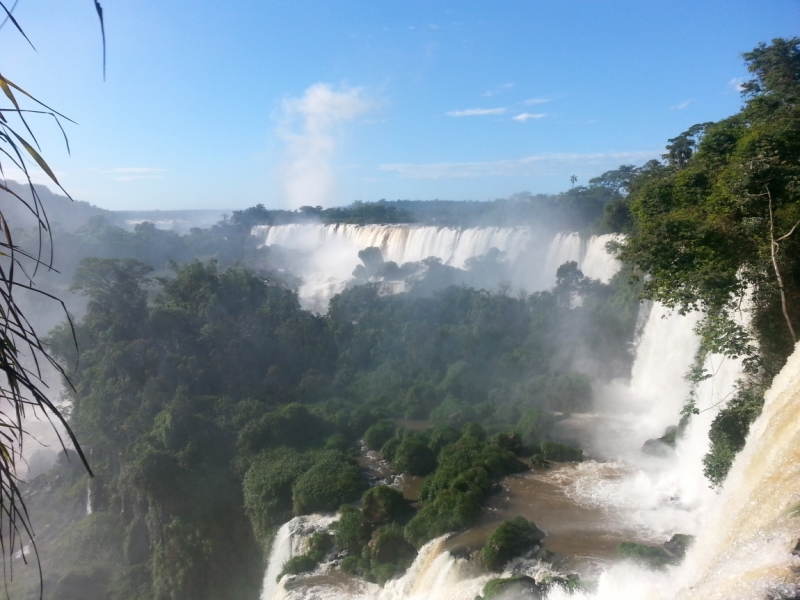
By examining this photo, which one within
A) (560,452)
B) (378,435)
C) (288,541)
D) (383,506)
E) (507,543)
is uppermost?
(507,543)

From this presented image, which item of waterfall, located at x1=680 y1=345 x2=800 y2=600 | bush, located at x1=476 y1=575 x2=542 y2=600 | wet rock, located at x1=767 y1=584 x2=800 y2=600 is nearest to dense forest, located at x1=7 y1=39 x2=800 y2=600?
bush, located at x1=476 y1=575 x2=542 y2=600

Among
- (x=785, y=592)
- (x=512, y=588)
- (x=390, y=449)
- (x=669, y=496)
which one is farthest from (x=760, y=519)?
(x=390, y=449)

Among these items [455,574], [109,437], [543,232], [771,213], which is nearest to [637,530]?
[455,574]

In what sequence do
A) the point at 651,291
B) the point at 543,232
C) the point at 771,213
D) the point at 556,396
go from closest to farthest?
the point at 771,213 → the point at 651,291 → the point at 556,396 → the point at 543,232

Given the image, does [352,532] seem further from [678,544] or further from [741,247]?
[741,247]

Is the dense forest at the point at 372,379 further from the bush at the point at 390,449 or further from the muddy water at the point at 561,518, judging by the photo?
the muddy water at the point at 561,518

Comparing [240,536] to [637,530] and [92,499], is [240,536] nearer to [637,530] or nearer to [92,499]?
[92,499]

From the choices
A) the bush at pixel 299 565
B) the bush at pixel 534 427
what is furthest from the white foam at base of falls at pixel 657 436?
the bush at pixel 299 565
